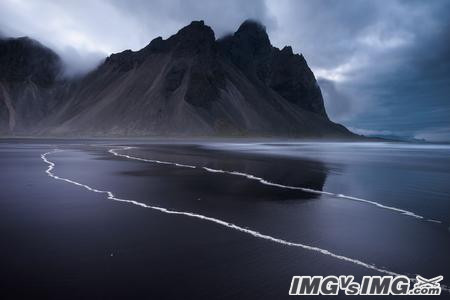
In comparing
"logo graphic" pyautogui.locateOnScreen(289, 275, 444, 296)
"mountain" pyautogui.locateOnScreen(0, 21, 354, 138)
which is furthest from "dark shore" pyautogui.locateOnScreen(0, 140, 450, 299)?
"mountain" pyautogui.locateOnScreen(0, 21, 354, 138)

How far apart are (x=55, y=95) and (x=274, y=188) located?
208617mm

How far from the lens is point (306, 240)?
9.18 metres

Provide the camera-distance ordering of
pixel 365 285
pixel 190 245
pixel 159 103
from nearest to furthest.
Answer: pixel 365 285
pixel 190 245
pixel 159 103

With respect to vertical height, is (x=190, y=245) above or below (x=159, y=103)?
below

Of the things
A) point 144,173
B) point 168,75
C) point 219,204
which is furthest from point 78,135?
point 219,204

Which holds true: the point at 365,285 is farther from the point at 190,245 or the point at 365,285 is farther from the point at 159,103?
the point at 159,103

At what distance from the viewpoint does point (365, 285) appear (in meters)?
6.64

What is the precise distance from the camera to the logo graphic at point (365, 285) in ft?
20.9

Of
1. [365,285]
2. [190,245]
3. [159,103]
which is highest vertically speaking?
[159,103]

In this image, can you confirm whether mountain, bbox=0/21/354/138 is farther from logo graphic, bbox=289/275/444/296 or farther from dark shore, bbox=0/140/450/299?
logo graphic, bbox=289/275/444/296

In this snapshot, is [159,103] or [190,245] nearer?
[190,245]

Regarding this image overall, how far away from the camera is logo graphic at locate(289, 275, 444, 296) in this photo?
638 cm

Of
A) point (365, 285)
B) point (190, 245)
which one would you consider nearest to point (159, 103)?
point (190, 245)

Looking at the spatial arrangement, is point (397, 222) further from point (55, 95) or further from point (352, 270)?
point (55, 95)
